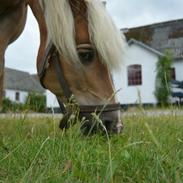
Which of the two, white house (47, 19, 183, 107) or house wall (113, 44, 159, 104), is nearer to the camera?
house wall (113, 44, 159, 104)

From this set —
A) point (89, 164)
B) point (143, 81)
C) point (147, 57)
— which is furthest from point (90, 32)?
point (147, 57)

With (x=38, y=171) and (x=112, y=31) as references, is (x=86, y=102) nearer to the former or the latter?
(x=112, y=31)

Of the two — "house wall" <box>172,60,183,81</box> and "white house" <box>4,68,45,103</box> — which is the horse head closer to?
"house wall" <box>172,60,183,81</box>

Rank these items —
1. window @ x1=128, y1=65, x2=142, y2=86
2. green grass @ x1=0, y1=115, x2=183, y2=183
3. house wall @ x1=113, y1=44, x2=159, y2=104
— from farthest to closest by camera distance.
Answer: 1. window @ x1=128, y1=65, x2=142, y2=86
2. house wall @ x1=113, y1=44, x2=159, y2=104
3. green grass @ x1=0, y1=115, x2=183, y2=183

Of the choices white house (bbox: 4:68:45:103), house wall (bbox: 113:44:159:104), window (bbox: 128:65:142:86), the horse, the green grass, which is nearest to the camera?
the green grass

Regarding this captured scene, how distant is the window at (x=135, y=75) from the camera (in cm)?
2430

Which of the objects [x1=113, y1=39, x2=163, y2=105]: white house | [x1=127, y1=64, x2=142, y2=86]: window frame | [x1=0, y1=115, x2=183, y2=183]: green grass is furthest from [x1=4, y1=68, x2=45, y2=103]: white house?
[x1=0, y1=115, x2=183, y2=183]: green grass

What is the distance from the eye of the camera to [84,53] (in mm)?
2479

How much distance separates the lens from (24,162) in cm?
147

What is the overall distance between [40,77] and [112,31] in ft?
1.98

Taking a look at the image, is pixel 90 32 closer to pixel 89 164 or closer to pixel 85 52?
pixel 85 52

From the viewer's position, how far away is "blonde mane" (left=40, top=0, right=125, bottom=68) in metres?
2.40

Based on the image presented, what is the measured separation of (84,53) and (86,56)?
0.08ft

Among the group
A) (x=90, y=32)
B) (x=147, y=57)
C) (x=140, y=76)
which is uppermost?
(x=147, y=57)
